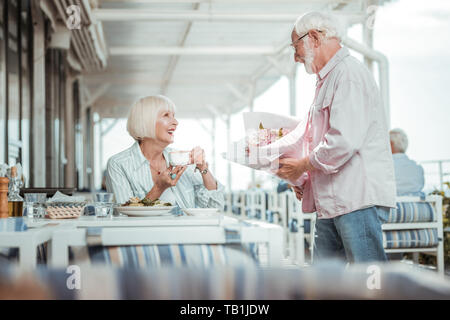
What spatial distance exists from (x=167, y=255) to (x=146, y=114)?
0.98m

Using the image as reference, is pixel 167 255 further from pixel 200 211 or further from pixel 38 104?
pixel 38 104

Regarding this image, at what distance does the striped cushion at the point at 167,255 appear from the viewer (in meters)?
0.95

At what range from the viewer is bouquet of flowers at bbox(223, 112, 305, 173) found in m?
1.33

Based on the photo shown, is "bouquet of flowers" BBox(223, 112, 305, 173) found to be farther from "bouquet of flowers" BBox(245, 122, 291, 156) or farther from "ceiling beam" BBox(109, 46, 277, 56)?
"ceiling beam" BBox(109, 46, 277, 56)

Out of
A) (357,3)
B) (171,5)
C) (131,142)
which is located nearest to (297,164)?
(131,142)

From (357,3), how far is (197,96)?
10.6 meters

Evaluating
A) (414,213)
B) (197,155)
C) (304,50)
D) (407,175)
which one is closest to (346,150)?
(304,50)

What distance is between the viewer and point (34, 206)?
1.45m

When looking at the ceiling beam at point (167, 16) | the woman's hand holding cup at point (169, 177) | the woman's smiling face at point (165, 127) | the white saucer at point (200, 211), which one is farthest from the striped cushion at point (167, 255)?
the ceiling beam at point (167, 16)

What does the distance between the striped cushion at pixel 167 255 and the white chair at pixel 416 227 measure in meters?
2.51

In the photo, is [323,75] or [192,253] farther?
[323,75]
